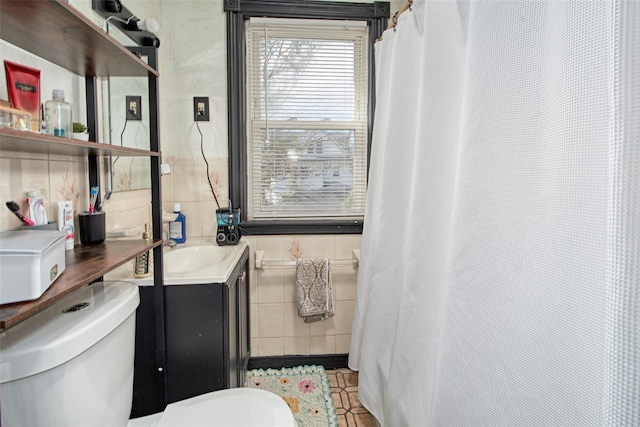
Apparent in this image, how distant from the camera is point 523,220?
2.24ft

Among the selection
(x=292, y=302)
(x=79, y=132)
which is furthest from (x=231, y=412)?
(x=292, y=302)

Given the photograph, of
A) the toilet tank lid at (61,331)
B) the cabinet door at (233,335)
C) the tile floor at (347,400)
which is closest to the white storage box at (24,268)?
the toilet tank lid at (61,331)

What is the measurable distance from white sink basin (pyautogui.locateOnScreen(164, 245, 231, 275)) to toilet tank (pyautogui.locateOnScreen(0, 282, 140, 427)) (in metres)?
0.70

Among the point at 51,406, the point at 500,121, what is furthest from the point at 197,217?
the point at 500,121

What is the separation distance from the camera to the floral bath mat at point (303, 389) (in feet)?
5.53

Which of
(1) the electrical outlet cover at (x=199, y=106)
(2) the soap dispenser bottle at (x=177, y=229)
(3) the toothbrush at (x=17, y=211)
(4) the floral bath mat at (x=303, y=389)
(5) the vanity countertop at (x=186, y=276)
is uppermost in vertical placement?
(1) the electrical outlet cover at (x=199, y=106)

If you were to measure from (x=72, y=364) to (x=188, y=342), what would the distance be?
57cm

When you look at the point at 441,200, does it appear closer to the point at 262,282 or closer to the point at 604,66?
the point at 604,66

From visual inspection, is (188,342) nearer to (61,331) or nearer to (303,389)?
(61,331)

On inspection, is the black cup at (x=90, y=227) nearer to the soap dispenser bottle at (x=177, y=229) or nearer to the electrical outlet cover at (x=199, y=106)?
the soap dispenser bottle at (x=177, y=229)

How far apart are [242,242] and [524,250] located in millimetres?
1543

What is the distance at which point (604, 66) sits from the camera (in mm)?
500

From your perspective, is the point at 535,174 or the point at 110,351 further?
the point at 110,351

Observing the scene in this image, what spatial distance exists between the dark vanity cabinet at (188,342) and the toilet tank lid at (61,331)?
0.94ft
